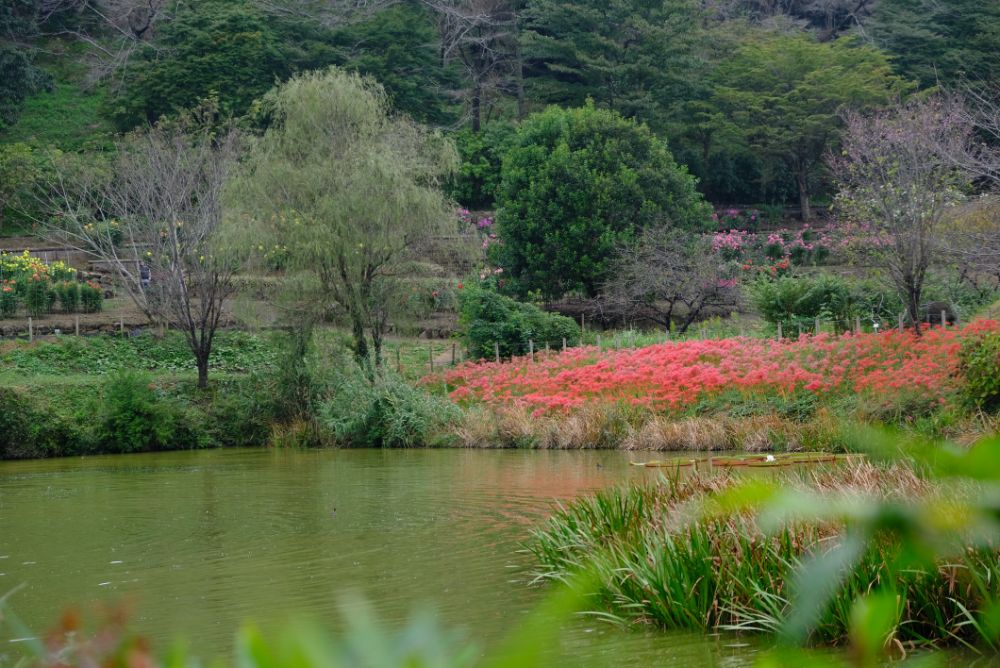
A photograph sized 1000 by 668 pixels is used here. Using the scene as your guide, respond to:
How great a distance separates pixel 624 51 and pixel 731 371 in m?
27.0

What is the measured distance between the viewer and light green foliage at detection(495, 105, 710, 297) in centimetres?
3372

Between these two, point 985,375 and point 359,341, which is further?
point 359,341

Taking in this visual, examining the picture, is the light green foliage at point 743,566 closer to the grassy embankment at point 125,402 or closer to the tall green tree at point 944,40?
the grassy embankment at point 125,402

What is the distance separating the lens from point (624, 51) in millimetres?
44906

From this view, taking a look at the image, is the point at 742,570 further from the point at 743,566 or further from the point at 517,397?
the point at 517,397

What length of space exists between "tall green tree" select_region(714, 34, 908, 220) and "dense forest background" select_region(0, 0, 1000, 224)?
77 mm

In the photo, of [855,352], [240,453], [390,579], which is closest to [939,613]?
[390,579]

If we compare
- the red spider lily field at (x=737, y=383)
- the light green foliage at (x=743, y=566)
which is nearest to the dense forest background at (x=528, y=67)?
the red spider lily field at (x=737, y=383)

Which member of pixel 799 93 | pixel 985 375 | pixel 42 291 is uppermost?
pixel 799 93

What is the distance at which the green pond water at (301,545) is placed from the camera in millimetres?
7812

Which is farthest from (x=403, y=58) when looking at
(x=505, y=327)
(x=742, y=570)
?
(x=742, y=570)

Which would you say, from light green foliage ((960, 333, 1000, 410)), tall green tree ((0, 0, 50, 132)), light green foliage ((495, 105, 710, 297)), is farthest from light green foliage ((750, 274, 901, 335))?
tall green tree ((0, 0, 50, 132))

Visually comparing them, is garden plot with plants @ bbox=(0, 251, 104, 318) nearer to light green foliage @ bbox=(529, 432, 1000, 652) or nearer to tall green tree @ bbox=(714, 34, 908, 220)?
tall green tree @ bbox=(714, 34, 908, 220)

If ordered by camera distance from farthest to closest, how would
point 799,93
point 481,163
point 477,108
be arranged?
point 477,108, point 481,163, point 799,93
